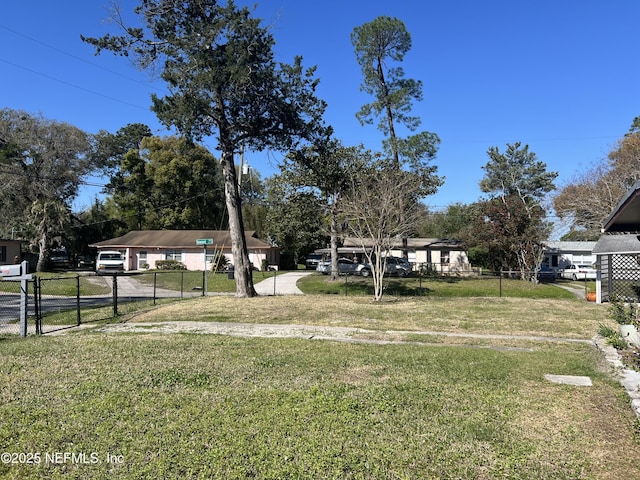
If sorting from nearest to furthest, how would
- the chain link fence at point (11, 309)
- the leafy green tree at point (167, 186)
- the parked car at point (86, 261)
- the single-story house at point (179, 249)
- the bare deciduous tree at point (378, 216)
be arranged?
the chain link fence at point (11, 309)
the bare deciduous tree at point (378, 216)
the single-story house at point (179, 249)
the parked car at point (86, 261)
the leafy green tree at point (167, 186)

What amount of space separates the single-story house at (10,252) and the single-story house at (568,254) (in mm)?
48128

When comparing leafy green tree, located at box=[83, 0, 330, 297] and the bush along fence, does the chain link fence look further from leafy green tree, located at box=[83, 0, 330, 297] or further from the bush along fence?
leafy green tree, located at box=[83, 0, 330, 297]

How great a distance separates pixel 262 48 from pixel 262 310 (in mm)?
10175

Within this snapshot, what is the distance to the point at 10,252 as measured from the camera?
38.2 metres

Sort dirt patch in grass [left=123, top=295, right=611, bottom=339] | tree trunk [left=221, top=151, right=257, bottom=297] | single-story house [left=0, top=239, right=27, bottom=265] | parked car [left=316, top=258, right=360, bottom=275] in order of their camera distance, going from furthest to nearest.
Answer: single-story house [left=0, top=239, right=27, bottom=265] < parked car [left=316, top=258, right=360, bottom=275] < tree trunk [left=221, top=151, right=257, bottom=297] < dirt patch in grass [left=123, top=295, right=611, bottom=339]

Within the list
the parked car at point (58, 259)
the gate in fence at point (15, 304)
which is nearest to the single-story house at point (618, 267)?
the gate in fence at point (15, 304)

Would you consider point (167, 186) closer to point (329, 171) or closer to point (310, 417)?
point (329, 171)

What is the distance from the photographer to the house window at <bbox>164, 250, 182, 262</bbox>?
43.2 m

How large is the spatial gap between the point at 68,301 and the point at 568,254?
150 feet

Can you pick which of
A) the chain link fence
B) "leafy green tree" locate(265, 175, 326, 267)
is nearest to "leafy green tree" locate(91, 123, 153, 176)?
"leafy green tree" locate(265, 175, 326, 267)

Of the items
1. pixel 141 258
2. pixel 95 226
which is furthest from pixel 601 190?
pixel 95 226

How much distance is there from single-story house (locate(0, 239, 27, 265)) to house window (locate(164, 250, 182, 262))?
37.6 feet

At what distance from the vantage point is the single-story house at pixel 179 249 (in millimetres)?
42156

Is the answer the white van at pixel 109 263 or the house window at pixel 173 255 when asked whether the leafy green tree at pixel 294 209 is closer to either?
the house window at pixel 173 255
